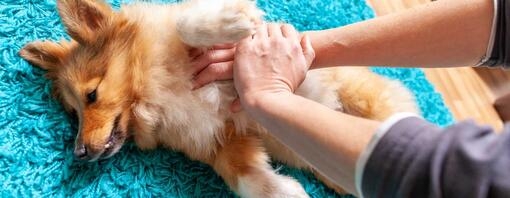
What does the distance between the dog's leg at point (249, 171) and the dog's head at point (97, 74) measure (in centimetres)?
40

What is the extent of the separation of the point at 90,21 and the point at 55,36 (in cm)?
37

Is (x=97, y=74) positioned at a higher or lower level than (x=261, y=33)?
lower

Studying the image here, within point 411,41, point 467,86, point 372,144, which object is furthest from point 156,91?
point 467,86

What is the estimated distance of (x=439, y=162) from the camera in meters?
0.93

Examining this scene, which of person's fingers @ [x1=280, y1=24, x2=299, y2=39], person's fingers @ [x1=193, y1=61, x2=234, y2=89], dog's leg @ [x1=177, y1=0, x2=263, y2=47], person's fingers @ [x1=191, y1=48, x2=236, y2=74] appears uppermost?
dog's leg @ [x1=177, y1=0, x2=263, y2=47]

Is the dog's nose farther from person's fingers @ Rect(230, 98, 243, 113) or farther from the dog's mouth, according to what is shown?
person's fingers @ Rect(230, 98, 243, 113)

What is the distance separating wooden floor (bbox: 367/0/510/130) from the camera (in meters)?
2.96

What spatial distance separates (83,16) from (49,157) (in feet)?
1.80

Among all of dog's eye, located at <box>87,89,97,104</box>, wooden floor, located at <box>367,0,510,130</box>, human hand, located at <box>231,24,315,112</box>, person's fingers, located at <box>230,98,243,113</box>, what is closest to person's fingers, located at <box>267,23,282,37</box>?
human hand, located at <box>231,24,315,112</box>

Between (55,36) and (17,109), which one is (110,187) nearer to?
(17,109)

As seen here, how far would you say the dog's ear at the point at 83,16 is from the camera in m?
1.78

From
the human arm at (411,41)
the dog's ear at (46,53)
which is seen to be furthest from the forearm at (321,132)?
the dog's ear at (46,53)

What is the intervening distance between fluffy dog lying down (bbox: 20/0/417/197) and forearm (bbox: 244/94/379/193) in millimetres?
430

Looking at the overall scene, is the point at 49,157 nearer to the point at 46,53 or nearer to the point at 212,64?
the point at 46,53
